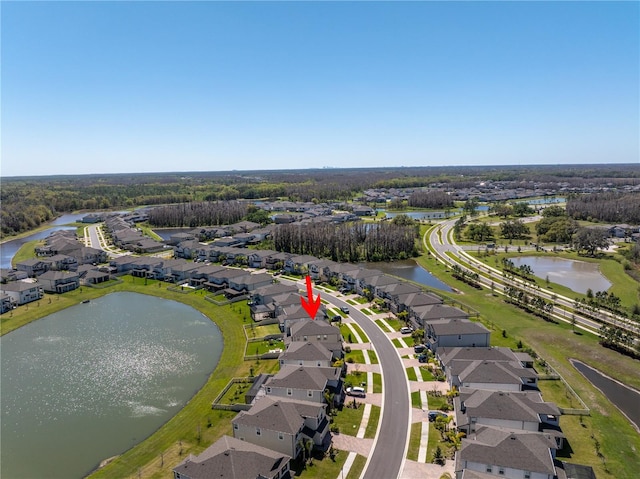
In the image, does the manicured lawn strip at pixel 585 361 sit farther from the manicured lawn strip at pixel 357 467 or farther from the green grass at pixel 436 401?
the manicured lawn strip at pixel 357 467

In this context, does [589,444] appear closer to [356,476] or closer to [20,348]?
[356,476]

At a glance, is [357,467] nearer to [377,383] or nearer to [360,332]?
[377,383]

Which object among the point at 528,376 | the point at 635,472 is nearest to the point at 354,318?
the point at 528,376

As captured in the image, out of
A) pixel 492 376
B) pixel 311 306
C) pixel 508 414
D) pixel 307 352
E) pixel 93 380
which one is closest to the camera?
pixel 508 414

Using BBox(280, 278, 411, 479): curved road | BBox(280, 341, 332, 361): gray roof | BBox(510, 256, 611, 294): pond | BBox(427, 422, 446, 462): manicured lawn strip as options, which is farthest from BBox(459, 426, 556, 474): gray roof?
BBox(510, 256, 611, 294): pond

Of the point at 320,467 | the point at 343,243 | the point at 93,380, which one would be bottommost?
the point at 93,380

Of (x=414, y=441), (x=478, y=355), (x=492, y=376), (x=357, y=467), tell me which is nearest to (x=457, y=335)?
(x=478, y=355)
